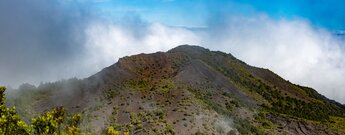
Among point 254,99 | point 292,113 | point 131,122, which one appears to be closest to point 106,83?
point 131,122

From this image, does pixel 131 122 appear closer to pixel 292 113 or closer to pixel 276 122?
pixel 276 122

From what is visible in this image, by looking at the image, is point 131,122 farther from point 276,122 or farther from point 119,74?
point 276,122

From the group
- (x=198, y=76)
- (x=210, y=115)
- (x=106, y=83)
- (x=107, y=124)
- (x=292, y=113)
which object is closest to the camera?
(x=107, y=124)

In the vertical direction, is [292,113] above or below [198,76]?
below

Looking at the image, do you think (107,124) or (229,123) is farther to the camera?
(229,123)

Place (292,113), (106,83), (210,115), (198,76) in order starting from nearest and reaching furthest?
(210,115) → (106,83) → (198,76) → (292,113)

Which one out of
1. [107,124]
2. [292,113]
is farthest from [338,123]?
[107,124]
